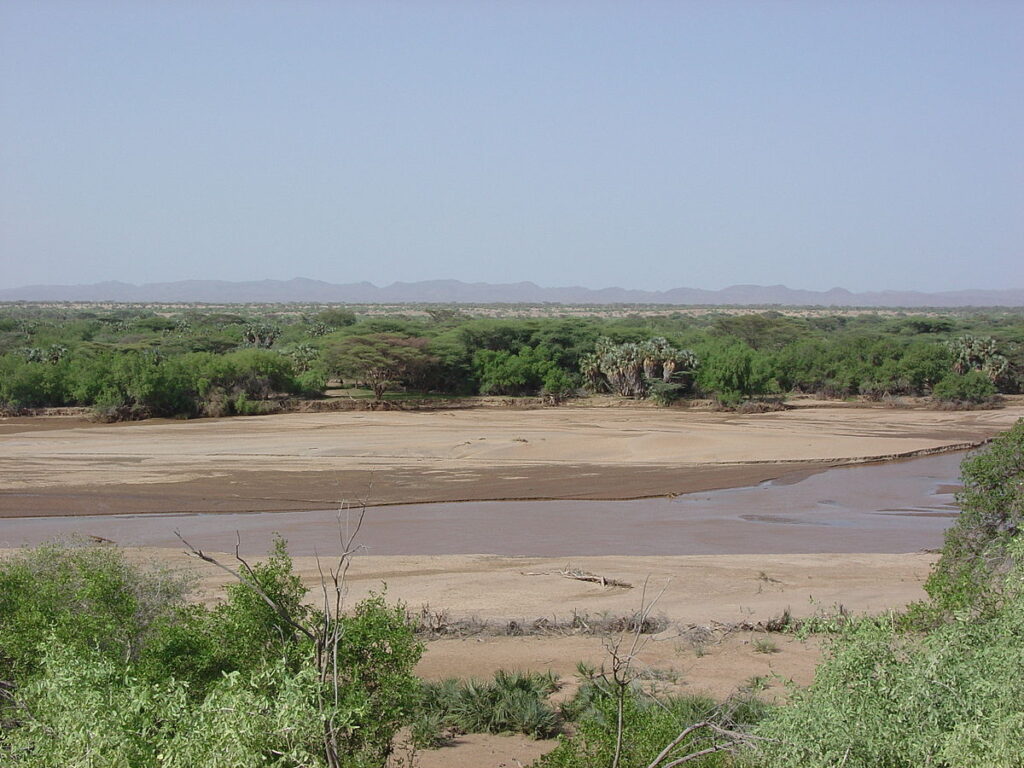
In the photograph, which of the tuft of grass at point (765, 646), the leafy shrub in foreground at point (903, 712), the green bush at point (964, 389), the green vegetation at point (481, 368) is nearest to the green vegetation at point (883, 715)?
the leafy shrub in foreground at point (903, 712)

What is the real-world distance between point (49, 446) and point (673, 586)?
2938 centimetres

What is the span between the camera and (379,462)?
3722cm

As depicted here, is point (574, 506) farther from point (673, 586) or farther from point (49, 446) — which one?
point (49, 446)

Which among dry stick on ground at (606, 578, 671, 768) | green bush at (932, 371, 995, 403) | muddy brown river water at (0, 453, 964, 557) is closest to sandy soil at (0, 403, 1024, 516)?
muddy brown river water at (0, 453, 964, 557)

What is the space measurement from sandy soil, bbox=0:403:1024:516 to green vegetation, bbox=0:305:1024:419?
2880 millimetres

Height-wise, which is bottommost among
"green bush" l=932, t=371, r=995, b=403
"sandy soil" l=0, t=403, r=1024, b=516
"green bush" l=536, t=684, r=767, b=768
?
"sandy soil" l=0, t=403, r=1024, b=516

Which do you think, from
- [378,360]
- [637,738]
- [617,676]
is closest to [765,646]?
[637,738]

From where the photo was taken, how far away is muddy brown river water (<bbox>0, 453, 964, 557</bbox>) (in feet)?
80.9

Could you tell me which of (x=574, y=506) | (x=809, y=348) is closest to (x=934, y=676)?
(x=574, y=506)

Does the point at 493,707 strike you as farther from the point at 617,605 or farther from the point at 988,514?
the point at 988,514

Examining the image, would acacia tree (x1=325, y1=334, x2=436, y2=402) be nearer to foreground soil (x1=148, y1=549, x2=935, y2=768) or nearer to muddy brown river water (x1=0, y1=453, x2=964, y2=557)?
muddy brown river water (x1=0, y1=453, x2=964, y2=557)

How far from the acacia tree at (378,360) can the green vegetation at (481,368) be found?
0.27 feet

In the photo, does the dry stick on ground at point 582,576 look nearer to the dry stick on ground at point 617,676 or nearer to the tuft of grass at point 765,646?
the tuft of grass at point 765,646

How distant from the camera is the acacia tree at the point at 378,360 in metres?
56.6
